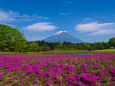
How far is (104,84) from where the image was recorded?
7.27 m

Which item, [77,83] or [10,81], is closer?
[77,83]

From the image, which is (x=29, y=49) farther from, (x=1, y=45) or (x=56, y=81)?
(x=56, y=81)

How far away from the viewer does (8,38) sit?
52438 millimetres

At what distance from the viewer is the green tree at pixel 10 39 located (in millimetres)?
50072

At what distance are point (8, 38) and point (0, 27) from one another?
281 inches

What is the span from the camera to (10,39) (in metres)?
53.2

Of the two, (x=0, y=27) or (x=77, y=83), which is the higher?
(x=0, y=27)

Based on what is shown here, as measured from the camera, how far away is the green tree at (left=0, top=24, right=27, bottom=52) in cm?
5007

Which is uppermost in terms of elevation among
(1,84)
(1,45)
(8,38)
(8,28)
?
(8,28)

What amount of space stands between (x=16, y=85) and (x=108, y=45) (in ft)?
491

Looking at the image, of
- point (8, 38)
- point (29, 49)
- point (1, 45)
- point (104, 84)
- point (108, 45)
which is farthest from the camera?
point (108, 45)

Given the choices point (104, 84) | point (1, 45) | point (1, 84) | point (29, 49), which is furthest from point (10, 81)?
point (29, 49)

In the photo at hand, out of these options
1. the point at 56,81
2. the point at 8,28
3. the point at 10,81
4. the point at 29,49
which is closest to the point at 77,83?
the point at 56,81

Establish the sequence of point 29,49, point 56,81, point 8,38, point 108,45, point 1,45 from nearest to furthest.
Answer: point 56,81 → point 1,45 → point 8,38 → point 29,49 → point 108,45
